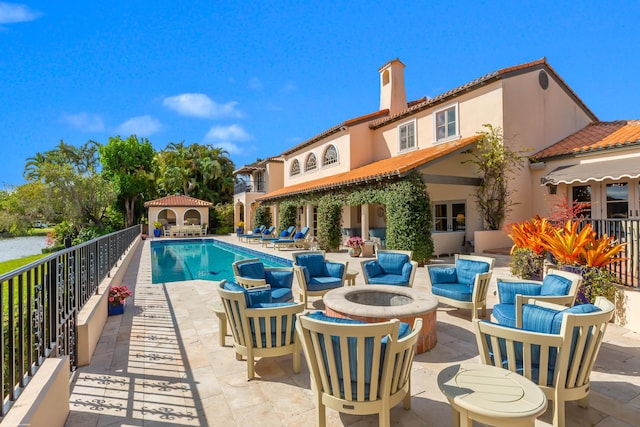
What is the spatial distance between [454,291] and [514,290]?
1.23 meters

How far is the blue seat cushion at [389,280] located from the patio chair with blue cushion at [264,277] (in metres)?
2.03

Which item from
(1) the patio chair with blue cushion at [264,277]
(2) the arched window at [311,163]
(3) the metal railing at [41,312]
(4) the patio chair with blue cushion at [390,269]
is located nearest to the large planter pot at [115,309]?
(3) the metal railing at [41,312]

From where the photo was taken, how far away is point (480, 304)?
21.1 feet

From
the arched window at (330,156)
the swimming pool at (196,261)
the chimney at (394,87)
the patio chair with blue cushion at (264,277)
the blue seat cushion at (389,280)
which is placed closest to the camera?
the patio chair with blue cushion at (264,277)

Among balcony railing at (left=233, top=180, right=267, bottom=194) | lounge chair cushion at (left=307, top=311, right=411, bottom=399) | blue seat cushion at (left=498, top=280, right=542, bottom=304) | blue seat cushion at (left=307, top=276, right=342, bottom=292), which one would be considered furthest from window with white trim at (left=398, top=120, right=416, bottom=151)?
balcony railing at (left=233, top=180, right=267, bottom=194)

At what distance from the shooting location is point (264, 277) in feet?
22.7

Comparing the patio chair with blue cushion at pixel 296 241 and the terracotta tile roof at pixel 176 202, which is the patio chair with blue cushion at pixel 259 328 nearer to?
the patio chair with blue cushion at pixel 296 241

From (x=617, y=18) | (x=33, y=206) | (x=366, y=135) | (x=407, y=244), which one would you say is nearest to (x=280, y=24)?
(x=366, y=135)

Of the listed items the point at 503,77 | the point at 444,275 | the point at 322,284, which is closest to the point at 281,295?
the point at 322,284

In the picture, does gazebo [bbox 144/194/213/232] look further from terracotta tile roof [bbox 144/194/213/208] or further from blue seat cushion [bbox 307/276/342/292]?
blue seat cushion [bbox 307/276/342/292]

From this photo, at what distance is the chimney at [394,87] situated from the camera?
857 inches

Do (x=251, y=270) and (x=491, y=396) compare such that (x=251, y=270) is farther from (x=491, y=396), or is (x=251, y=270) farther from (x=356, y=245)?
(x=356, y=245)

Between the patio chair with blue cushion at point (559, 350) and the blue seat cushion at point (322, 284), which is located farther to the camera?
the blue seat cushion at point (322, 284)

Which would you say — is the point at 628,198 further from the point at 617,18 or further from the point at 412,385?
the point at 412,385
